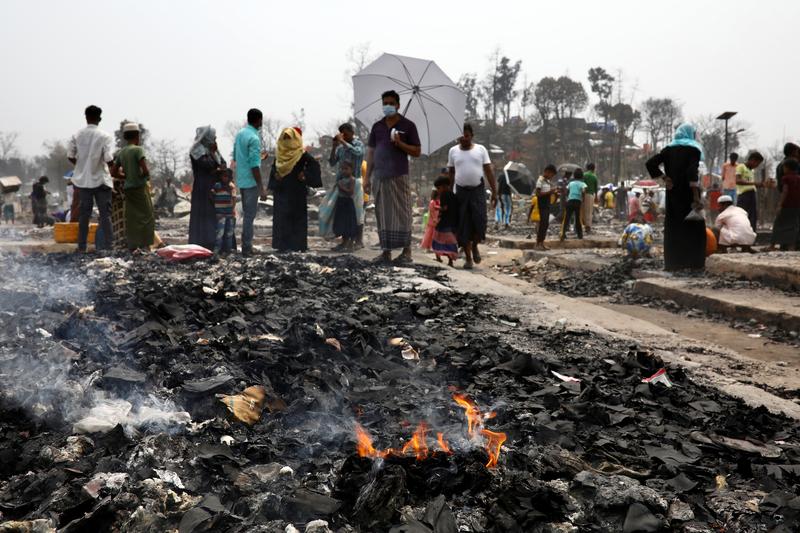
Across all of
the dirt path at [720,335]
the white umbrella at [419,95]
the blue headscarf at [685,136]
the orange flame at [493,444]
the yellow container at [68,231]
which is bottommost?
the dirt path at [720,335]

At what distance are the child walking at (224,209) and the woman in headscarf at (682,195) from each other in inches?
214

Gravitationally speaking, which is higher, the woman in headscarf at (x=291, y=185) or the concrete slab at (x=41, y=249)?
the woman in headscarf at (x=291, y=185)

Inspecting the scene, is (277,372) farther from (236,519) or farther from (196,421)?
(236,519)

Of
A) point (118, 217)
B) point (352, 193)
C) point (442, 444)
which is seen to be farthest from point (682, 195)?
point (118, 217)

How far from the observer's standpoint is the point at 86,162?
805cm

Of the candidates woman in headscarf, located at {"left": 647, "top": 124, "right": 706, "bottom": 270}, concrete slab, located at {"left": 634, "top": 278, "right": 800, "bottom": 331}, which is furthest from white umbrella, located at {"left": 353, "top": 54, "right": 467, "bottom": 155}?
concrete slab, located at {"left": 634, "top": 278, "right": 800, "bottom": 331}

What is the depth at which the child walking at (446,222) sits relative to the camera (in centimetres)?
891

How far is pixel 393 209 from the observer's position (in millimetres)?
8008

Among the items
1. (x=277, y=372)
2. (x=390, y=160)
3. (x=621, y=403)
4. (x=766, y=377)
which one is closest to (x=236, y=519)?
→ (x=277, y=372)

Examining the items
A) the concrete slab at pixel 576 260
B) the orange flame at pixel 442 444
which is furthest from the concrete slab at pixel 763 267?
the orange flame at pixel 442 444

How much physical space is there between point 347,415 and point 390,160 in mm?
5474

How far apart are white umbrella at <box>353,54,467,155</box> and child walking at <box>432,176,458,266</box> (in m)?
1.00

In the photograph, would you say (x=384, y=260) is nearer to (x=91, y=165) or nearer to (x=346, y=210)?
(x=346, y=210)

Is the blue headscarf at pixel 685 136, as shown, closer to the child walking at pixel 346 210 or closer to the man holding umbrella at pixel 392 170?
the man holding umbrella at pixel 392 170
